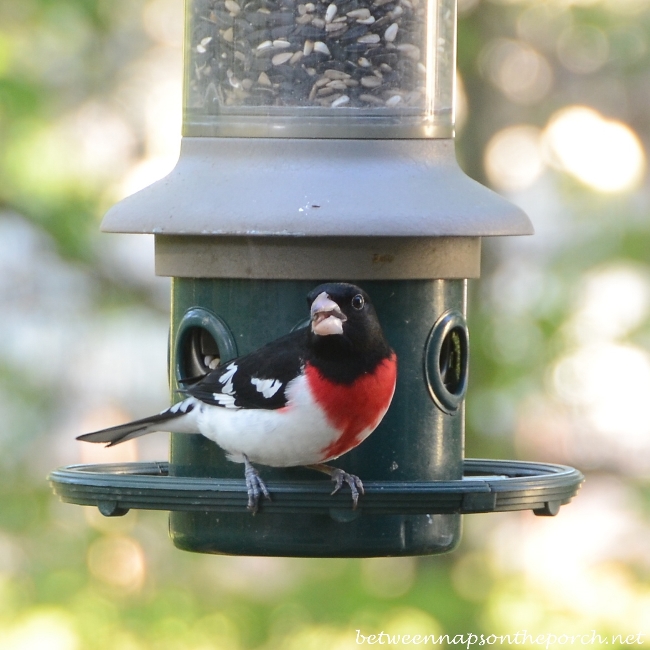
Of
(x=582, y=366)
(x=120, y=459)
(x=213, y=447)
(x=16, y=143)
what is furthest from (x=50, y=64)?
(x=213, y=447)

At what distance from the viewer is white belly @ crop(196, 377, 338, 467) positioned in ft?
12.8

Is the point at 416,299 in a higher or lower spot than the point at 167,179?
lower

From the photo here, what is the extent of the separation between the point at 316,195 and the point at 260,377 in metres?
0.64

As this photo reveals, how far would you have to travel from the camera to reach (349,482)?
12.9 feet

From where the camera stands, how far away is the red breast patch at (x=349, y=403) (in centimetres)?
392

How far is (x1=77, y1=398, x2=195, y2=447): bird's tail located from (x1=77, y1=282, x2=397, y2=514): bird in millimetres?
222

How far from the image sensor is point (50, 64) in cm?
850

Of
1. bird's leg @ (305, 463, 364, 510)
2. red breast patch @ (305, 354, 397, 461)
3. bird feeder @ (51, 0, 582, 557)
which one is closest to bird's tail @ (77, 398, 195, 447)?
bird feeder @ (51, 0, 582, 557)

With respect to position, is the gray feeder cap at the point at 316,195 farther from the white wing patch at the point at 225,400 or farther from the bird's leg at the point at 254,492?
the bird's leg at the point at 254,492

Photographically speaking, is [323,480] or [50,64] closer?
[323,480]

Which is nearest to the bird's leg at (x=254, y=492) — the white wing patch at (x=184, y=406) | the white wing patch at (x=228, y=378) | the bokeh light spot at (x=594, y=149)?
the white wing patch at (x=228, y=378)

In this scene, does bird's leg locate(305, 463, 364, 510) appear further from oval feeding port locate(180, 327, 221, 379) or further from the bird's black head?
oval feeding port locate(180, 327, 221, 379)

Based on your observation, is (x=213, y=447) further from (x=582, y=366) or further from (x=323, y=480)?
(x=582, y=366)

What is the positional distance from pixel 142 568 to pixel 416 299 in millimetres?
5039
